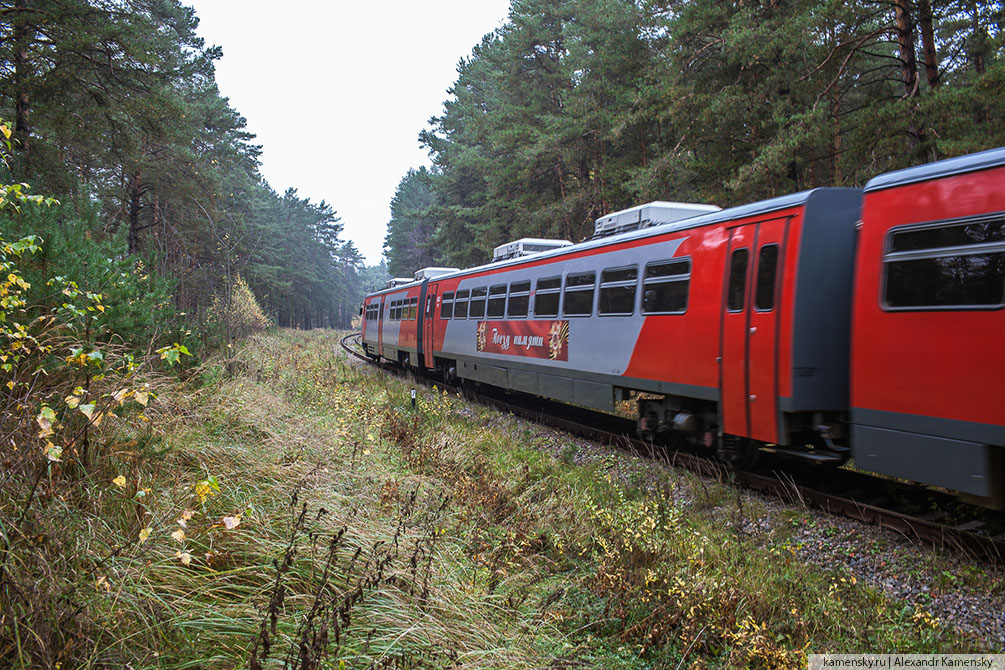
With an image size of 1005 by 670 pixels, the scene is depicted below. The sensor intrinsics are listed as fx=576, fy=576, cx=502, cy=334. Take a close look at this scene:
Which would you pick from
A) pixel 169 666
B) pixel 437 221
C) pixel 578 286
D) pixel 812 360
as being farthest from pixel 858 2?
pixel 437 221

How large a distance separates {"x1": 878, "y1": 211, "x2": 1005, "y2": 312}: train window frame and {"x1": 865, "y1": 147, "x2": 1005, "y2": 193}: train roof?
1.27 feet

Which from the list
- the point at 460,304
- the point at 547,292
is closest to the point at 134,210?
the point at 460,304

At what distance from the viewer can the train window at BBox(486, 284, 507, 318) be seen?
1229 cm

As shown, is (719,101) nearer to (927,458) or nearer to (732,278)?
(732,278)

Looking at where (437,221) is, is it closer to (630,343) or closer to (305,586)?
(630,343)

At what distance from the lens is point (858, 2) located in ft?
36.0

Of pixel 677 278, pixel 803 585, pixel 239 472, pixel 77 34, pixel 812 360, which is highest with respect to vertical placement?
pixel 77 34

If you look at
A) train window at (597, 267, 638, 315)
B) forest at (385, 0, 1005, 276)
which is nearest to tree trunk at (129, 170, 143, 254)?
forest at (385, 0, 1005, 276)

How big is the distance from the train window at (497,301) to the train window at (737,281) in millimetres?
6011

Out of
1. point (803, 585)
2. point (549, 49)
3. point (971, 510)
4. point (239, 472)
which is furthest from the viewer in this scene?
point (549, 49)

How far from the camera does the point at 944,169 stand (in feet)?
15.9

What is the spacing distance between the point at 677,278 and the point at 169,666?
6734 millimetres

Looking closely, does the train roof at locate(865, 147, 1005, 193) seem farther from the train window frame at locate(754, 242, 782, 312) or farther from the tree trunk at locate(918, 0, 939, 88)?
the tree trunk at locate(918, 0, 939, 88)

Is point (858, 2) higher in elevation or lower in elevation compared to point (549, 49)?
lower
